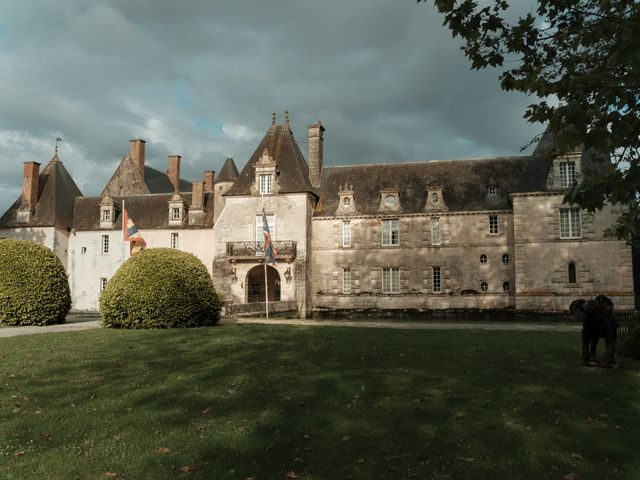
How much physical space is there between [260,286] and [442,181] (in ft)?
41.5

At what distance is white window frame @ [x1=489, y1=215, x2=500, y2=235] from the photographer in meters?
30.5

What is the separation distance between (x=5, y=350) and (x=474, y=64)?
11086 millimetres

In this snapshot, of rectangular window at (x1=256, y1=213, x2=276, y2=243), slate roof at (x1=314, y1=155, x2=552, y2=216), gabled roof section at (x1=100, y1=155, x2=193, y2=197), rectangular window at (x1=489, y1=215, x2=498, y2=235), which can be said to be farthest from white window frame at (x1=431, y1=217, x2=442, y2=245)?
gabled roof section at (x1=100, y1=155, x2=193, y2=197)

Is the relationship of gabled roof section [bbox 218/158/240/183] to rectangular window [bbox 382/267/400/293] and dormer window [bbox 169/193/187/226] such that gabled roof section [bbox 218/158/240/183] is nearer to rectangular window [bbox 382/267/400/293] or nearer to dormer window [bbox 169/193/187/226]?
dormer window [bbox 169/193/187/226]

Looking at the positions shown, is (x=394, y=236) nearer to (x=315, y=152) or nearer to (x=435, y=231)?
(x=435, y=231)

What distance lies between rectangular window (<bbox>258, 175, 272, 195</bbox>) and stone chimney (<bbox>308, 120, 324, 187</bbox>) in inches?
114

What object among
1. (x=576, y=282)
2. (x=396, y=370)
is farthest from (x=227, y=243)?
(x=396, y=370)

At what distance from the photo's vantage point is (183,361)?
1027 centimetres

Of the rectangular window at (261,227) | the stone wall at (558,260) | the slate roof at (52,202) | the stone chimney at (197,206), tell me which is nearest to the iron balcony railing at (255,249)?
the rectangular window at (261,227)

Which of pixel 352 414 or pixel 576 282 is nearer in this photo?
pixel 352 414

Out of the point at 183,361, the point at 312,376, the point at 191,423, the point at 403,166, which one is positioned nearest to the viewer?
the point at 191,423

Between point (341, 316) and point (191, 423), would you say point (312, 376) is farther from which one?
point (341, 316)

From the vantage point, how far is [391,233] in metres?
32.2

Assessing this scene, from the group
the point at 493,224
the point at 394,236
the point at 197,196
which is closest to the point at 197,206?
the point at 197,196
